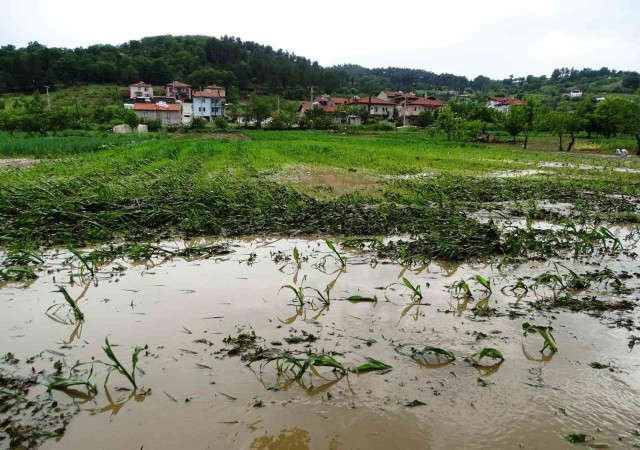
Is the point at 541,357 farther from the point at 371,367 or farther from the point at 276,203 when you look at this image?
the point at 276,203

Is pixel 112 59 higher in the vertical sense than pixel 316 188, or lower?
higher

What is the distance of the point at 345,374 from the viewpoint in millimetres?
3430

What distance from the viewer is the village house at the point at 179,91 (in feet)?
322

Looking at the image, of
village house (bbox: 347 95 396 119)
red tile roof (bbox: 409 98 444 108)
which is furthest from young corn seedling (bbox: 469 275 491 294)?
red tile roof (bbox: 409 98 444 108)

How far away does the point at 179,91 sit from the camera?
100m

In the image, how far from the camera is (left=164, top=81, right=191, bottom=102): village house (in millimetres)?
98144

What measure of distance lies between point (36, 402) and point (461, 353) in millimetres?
3500

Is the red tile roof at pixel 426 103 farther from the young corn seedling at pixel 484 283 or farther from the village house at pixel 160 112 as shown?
the young corn seedling at pixel 484 283

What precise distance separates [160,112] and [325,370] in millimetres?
78325

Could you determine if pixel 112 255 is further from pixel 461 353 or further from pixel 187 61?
pixel 187 61

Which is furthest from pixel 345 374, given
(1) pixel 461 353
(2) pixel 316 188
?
(2) pixel 316 188

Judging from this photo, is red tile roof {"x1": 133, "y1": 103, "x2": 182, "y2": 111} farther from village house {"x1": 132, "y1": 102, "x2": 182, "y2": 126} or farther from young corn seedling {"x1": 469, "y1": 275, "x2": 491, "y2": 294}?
young corn seedling {"x1": 469, "y1": 275, "x2": 491, "y2": 294}

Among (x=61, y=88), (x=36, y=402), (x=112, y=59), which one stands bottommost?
(x=36, y=402)

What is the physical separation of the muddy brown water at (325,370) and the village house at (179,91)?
103m
